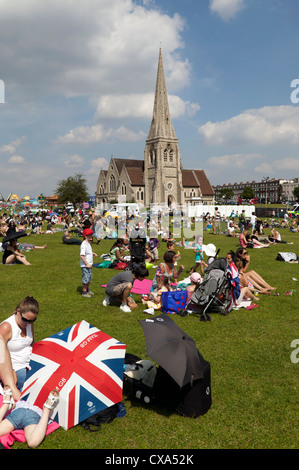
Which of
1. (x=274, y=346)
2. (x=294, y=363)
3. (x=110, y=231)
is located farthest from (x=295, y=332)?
(x=110, y=231)

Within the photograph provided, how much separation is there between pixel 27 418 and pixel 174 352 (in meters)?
1.79

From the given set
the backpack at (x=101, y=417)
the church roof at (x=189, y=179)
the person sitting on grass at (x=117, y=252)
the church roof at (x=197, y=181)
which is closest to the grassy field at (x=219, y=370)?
the backpack at (x=101, y=417)

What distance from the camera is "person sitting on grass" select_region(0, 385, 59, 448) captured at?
357cm

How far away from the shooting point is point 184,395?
416cm

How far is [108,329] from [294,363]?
3.52 m

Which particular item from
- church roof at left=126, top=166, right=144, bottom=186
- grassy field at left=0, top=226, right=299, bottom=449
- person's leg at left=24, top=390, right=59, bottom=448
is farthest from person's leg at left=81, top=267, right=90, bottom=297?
church roof at left=126, top=166, right=144, bottom=186

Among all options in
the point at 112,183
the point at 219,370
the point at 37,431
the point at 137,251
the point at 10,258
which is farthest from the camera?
the point at 112,183

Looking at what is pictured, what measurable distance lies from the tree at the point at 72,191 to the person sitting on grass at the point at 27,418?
87959 millimetres

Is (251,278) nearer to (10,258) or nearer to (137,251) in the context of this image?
(137,251)

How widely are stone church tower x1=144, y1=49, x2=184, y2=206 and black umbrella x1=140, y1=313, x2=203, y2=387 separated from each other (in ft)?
262

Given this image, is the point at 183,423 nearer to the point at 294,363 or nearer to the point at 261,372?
the point at 261,372

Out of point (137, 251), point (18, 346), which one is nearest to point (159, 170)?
point (137, 251)

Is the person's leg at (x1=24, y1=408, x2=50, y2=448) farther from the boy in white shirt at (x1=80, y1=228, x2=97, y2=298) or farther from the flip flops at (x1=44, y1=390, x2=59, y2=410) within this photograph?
the boy in white shirt at (x1=80, y1=228, x2=97, y2=298)
